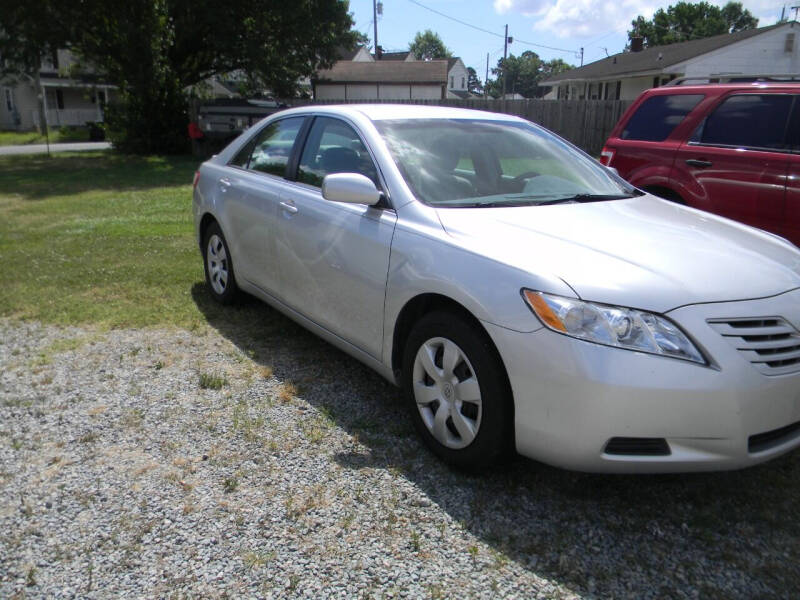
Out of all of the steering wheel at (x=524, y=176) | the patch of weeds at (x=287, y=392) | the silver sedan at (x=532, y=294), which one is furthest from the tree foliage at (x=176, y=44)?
the steering wheel at (x=524, y=176)

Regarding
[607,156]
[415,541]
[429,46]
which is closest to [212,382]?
[415,541]

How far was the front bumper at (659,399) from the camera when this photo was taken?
2463mm

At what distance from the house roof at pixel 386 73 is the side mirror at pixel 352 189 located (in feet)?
154

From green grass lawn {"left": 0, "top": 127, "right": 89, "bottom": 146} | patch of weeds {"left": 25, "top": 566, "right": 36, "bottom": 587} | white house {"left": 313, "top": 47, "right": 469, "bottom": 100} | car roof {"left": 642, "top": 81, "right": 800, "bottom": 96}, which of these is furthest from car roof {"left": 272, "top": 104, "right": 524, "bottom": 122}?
white house {"left": 313, "top": 47, "right": 469, "bottom": 100}

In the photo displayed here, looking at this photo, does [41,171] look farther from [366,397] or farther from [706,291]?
[706,291]

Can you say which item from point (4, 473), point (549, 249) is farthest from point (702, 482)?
point (4, 473)

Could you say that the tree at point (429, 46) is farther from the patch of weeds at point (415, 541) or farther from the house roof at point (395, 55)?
the patch of weeds at point (415, 541)

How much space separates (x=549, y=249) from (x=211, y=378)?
2337 mm

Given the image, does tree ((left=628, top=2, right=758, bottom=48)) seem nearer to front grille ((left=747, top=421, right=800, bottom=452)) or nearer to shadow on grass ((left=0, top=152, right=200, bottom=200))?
shadow on grass ((left=0, top=152, right=200, bottom=200))

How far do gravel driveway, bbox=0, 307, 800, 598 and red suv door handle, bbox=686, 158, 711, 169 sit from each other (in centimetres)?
307

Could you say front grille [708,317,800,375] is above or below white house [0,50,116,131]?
below

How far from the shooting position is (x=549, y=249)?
2854 mm

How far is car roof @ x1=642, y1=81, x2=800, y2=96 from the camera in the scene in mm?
5473

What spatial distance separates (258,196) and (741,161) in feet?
12.6
